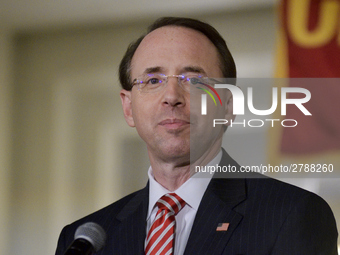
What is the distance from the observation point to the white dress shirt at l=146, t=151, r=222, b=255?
1.37 metres

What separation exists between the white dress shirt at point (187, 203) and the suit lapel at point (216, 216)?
4cm

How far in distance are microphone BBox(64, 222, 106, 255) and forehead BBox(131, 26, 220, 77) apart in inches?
25.0

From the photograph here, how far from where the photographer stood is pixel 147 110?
1.43m

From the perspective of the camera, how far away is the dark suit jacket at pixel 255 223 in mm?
1238

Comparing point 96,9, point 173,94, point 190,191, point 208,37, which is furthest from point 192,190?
point 96,9

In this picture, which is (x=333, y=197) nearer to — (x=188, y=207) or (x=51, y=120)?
(x=188, y=207)

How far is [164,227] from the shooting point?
1.37 metres

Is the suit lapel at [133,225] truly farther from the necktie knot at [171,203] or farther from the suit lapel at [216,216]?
the suit lapel at [216,216]

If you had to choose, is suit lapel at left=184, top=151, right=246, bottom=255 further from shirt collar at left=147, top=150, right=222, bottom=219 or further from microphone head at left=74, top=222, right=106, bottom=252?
microphone head at left=74, top=222, right=106, bottom=252

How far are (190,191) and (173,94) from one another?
31 cm

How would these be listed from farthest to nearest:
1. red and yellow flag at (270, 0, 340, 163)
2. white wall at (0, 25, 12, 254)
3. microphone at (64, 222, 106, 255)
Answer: white wall at (0, 25, 12, 254) → red and yellow flag at (270, 0, 340, 163) → microphone at (64, 222, 106, 255)

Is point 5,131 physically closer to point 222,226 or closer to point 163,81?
point 163,81

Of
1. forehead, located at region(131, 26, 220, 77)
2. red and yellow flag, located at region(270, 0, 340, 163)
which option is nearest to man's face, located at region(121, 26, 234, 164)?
forehead, located at region(131, 26, 220, 77)

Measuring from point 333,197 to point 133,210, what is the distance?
163 centimetres
